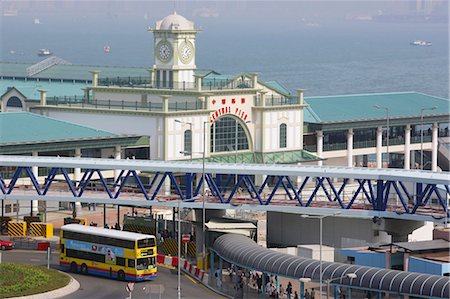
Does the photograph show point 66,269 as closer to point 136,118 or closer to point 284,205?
point 284,205

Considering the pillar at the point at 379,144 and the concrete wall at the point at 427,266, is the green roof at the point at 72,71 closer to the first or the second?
the pillar at the point at 379,144

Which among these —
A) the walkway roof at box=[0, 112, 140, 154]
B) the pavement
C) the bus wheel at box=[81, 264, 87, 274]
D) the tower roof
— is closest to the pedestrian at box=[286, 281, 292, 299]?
the pavement

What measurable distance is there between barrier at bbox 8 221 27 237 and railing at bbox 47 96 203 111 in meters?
20.2

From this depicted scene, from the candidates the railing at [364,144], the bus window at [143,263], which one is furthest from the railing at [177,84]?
the bus window at [143,263]

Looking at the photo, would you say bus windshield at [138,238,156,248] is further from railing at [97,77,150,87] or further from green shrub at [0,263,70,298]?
railing at [97,77,150,87]

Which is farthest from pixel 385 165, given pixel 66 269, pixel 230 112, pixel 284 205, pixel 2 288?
pixel 2 288

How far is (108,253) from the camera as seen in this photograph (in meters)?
80.8

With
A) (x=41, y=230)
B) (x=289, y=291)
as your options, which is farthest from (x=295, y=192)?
(x=41, y=230)

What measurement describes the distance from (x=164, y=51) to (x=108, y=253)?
4007 cm

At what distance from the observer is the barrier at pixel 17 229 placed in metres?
95.1

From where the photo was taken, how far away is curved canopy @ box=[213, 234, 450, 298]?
70562 mm

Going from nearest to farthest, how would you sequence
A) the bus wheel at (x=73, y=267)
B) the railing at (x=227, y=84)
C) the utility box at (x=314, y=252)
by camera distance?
1. the bus wheel at (x=73, y=267)
2. the utility box at (x=314, y=252)
3. the railing at (x=227, y=84)

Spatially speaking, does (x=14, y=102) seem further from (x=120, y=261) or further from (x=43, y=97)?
(x=120, y=261)

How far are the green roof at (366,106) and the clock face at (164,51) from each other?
517 inches
